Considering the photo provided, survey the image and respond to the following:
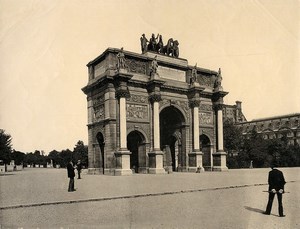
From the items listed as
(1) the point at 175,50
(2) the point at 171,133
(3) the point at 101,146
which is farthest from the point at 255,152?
(3) the point at 101,146

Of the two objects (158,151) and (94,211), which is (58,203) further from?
(158,151)

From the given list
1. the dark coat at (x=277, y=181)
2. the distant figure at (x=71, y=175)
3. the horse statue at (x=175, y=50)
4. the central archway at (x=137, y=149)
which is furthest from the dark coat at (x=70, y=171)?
the horse statue at (x=175, y=50)

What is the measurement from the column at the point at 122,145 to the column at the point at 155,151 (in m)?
2.69

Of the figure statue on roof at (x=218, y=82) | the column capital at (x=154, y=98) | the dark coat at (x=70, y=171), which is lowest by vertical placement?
the dark coat at (x=70, y=171)

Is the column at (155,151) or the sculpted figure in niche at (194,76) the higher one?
the sculpted figure in niche at (194,76)

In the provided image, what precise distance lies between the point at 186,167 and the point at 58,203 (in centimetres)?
2386

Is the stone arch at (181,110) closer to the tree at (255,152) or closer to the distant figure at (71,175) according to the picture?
the distant figure at (71,175)

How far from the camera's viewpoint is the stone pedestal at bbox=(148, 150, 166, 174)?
29125 millimetres

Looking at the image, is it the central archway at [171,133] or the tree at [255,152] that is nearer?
the central archway at [171,133]

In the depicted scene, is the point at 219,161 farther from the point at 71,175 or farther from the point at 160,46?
the point at 71,175

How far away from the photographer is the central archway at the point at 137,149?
30781 millimetres

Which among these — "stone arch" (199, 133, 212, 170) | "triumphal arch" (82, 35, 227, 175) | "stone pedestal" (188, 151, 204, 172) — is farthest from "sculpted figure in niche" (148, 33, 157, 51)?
"stone pedestal" (188, 151, 204, 172)

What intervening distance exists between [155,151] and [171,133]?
6.41 m

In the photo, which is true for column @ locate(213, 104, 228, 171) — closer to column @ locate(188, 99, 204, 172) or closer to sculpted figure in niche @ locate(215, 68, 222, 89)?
sculpted figure in niche @ locate(215, 68, 222, 89)
